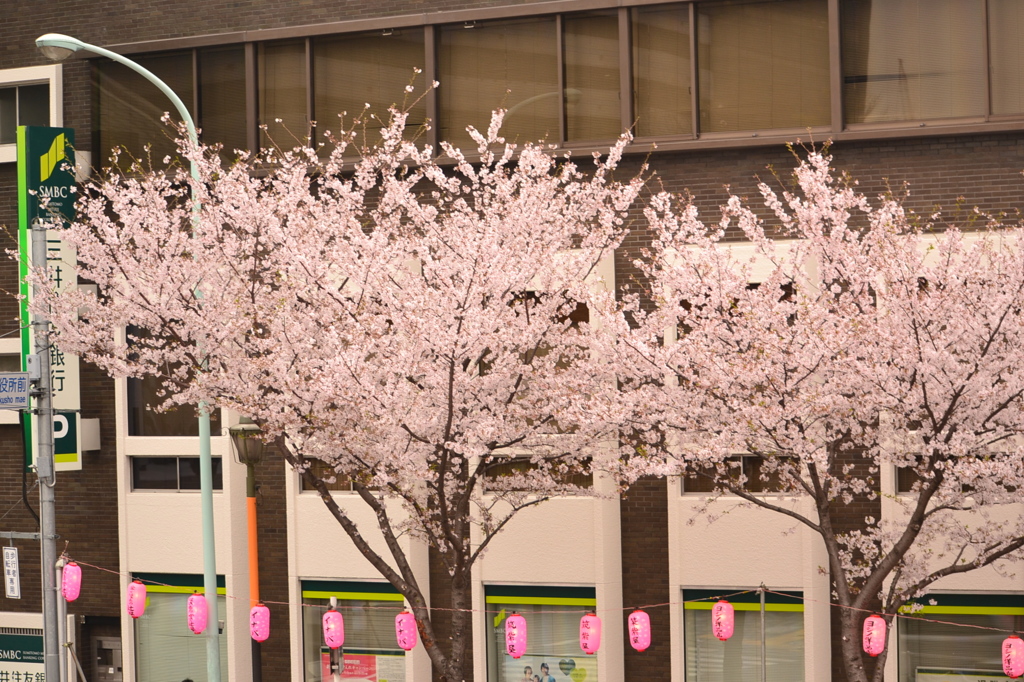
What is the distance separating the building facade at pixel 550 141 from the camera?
17.6 meters

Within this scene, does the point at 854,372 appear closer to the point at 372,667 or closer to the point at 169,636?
the point at 372,667

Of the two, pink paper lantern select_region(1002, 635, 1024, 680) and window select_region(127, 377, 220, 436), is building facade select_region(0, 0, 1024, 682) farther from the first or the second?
pink paper lantern select_region(1002, 635, 1024, 680)

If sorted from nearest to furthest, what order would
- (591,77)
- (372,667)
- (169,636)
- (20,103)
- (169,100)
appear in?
(591,77) → (372,667) → (169,636) → (169,100) → (20,103)

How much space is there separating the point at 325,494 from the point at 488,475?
3.65m

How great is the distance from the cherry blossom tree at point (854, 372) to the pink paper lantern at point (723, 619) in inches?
62.5

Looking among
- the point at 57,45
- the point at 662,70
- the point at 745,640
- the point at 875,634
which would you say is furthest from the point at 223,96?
the point at 875,634

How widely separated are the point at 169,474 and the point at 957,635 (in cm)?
1214

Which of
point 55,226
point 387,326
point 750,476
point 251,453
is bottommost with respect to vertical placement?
point 750,476

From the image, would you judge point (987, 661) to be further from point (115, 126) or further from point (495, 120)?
point (115, 126)

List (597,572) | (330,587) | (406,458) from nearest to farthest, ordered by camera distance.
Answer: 1. (406,458)
2. (597,572)
3. (330,587)

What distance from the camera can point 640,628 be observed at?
16750 millimetres

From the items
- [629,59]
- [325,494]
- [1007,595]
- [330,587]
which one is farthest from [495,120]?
[1007,595]

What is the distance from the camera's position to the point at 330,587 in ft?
65.0

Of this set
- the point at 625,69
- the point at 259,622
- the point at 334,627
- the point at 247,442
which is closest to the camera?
the point at 247,442
